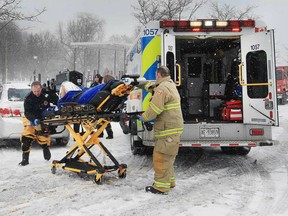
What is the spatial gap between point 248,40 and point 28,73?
61.6 m

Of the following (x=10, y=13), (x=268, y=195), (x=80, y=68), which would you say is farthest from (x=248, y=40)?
(x=80, y=68)

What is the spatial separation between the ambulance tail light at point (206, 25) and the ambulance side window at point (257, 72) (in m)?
0.56

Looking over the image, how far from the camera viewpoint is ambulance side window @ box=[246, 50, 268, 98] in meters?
→ 6.46

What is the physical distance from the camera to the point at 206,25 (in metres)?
6.34

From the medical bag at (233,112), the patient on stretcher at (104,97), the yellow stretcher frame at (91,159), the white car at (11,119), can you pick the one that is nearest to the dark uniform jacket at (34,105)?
the yellow stretcher frame at (91,159)

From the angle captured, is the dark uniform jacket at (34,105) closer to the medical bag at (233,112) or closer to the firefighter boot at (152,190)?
the firefighter boot at (152,190)

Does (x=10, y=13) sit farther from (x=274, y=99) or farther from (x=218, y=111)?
(x=274, y=99)

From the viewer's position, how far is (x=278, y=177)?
19.6 feet

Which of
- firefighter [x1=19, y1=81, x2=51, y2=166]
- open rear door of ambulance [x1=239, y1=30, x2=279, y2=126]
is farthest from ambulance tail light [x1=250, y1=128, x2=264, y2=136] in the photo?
firefighter [x1=19, y1=81, x2=51, y2=166]

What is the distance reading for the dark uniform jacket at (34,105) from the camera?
21.6 feet

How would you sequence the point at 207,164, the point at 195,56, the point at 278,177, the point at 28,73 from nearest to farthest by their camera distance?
1. the point at 278,177
2. the point at 207,164
3. the point at 195,56
4. the point at 28,73

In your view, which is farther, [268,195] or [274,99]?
[274,99]

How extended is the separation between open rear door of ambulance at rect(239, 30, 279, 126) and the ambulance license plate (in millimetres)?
595

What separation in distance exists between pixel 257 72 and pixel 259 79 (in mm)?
137
